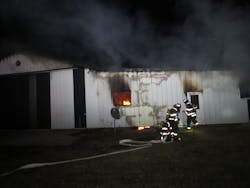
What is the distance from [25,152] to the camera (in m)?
7.21

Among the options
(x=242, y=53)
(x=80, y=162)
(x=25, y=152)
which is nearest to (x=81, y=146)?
(x=25, y=152)

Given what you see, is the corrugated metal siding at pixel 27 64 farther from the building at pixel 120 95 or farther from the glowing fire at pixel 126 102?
the glowing fire at pixel 126 102

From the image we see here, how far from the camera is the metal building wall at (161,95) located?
12852mm

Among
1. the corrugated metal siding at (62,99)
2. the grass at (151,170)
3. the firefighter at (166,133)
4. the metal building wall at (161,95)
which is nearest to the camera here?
the grass at (151,170)

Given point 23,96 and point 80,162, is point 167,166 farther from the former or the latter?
point 23,96

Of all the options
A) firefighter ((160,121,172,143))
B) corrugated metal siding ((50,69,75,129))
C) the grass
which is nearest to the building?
corrugated metal siding ((50,69,75,129))

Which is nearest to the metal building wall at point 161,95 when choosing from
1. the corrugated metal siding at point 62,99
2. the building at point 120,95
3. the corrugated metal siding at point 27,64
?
the building at point 120,95

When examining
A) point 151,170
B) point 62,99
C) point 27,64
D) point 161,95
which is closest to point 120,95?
point 161,95

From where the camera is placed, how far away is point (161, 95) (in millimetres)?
13062

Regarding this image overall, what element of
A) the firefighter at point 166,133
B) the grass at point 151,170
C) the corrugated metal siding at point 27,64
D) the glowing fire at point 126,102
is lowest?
the grass at point 151,170

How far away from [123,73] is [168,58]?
136 inches

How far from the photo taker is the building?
12781 millimetres

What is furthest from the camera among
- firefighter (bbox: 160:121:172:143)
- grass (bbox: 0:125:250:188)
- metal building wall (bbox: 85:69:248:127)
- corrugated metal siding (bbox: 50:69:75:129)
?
metal building wall (bbox: 85:69:248:127)

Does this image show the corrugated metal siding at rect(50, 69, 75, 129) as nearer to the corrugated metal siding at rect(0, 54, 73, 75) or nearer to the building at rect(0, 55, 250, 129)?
the building at rect(0, 55, 250, 129)
